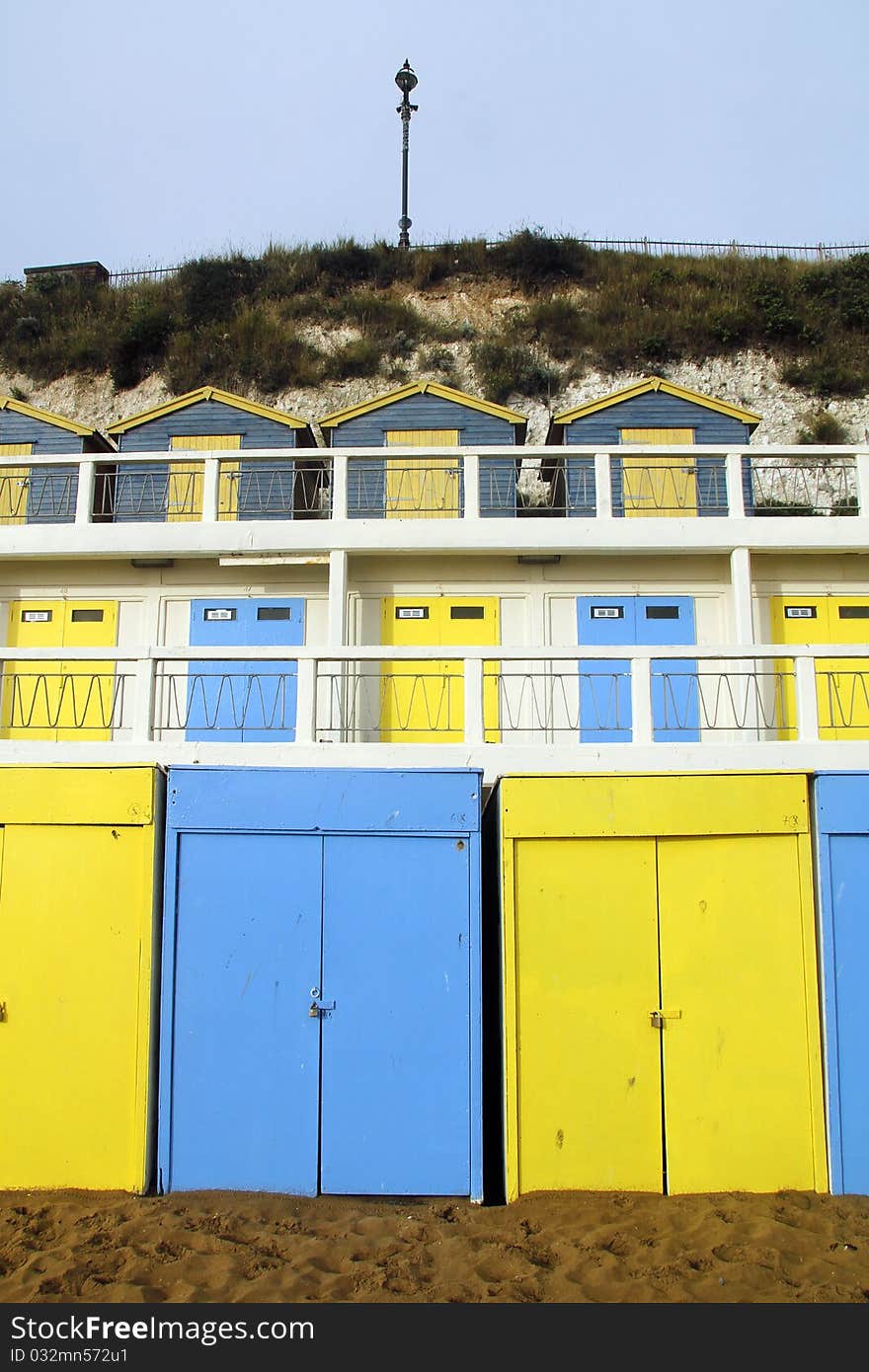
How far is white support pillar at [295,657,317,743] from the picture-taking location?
943cm

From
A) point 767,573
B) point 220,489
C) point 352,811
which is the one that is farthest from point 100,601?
point 767,573

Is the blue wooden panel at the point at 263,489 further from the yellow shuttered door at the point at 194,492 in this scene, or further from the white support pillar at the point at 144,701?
the white support pillar at the point at 144,701

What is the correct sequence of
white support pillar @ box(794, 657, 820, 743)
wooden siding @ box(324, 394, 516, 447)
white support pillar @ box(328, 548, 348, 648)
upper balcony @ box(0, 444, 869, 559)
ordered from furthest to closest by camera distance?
wooden siding @ box(324, 394, 516, 447) < upper balcony @ box(0, 444, 869, 559) < white support pillar @ box(328, 548, 348, 648) < white support pillar @ box(794, 657, 820, 743)

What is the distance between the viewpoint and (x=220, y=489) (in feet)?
56.3

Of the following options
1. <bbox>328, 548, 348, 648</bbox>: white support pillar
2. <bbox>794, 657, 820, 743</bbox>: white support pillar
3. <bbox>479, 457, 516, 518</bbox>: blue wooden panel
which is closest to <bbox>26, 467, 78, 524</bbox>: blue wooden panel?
<bbox>328, 548, 348, 648</bbox>: white support pillar

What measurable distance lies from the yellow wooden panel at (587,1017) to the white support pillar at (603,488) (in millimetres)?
7510

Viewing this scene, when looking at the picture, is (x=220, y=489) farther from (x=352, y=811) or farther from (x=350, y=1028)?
(x=350, y=1028)

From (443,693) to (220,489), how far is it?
5764 mm

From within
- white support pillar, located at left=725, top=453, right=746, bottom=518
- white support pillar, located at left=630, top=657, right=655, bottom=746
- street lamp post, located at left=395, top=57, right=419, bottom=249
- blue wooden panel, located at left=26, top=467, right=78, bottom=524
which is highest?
street lamp post, located at left=395, top=57, right=419, bottom=249

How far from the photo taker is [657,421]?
17.6 metres

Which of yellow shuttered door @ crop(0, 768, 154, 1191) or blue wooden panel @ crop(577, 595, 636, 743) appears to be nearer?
yellow shuttered door @ crop(0, 768, 154, 1191)

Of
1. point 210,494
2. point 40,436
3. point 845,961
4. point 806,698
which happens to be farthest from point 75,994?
point 40,436

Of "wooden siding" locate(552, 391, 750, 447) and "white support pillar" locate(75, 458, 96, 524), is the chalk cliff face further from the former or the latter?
"white support pillar" locate(75, 458, 96, 524)

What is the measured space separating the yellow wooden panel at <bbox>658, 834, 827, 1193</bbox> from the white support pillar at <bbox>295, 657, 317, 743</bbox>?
3.20m
